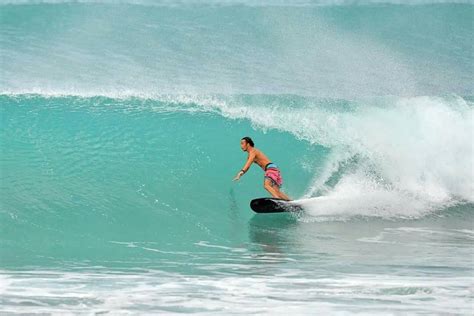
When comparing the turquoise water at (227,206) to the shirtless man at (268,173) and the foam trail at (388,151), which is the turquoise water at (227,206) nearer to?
the foam trail at (388,151)

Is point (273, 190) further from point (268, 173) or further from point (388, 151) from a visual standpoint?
point (388, 151)

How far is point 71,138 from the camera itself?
12.4 meters

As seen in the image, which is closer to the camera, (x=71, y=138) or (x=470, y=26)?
(x=71, y=138)

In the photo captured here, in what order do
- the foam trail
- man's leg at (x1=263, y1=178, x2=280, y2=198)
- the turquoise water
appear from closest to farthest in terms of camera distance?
the turquoise water
man's leg at (x1=263, y1=178, x2=280, y2=198)
the foam trail

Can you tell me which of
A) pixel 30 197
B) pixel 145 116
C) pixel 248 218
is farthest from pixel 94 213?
Answer: pixel 145 116

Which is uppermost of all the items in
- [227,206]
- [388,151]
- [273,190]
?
[388,151]

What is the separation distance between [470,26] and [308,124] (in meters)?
21.7

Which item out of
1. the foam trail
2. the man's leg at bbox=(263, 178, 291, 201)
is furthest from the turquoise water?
the man's leg at bbox=(263, 178, 291, 201)

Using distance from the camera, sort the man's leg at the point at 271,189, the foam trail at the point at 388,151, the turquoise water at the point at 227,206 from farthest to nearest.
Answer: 1. the foam trail at the point at 388,151
2. the man's leg at the point at 271,189
3. the turquoise water at the point at 227,206

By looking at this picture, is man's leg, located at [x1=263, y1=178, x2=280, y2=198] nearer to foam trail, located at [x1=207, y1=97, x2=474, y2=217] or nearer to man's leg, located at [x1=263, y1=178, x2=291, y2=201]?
man's leg, located at [x1=263, y1=178, x2=291, y2=201]

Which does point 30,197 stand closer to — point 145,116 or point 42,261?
point 42,261

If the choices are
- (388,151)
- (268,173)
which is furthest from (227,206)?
(388,151)

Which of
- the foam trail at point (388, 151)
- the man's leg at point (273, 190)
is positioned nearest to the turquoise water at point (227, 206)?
the foam trail at point (388, 151)

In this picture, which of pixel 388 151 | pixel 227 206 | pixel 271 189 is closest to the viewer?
pixel 271 189
